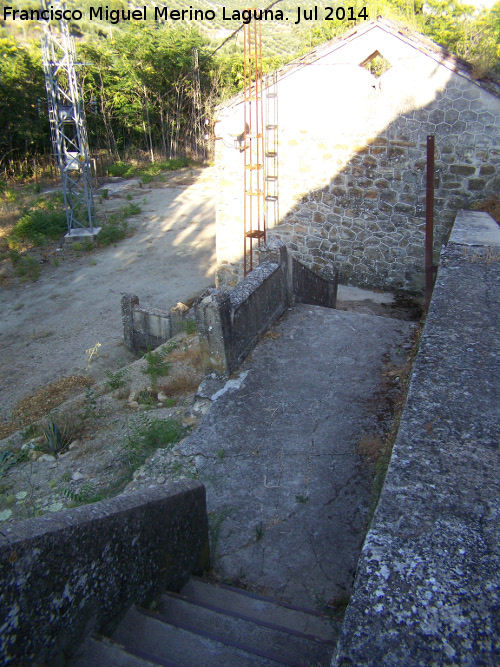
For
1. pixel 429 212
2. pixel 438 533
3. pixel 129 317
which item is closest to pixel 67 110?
pixel 129 317

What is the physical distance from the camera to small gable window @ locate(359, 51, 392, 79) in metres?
8.08

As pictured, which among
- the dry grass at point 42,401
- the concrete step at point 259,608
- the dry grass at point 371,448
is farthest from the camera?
the dry grass at point 42,401

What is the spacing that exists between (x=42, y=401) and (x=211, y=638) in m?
6.00

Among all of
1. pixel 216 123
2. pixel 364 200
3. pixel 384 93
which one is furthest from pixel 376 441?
pixel 216 123

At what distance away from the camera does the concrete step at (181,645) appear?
2.27 m

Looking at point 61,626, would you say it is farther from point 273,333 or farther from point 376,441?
point 273,333

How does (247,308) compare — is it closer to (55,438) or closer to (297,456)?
(297,456)

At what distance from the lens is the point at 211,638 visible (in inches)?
93.2

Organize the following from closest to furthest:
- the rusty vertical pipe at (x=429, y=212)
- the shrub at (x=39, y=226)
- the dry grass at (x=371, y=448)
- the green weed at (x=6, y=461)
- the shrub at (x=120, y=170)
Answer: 1. the dry grass at (x=371, y=448)
2. the green weed at (x=6, y=461)
3. the rusty vertical pipe at (x=429, y=212)
4. the shrub at (x=39, y=226)
5. the shrub at (x=120, y=170)

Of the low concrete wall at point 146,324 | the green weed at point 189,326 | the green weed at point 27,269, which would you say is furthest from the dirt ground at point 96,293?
the green weed at point 189,326

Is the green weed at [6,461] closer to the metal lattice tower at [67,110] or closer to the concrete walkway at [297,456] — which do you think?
the concrete walkway at [297,456]

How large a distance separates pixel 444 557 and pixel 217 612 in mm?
1436

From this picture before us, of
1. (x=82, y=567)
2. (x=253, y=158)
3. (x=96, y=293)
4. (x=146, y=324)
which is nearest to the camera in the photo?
(x=82, y=567)

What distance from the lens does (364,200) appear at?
29.2 ft
